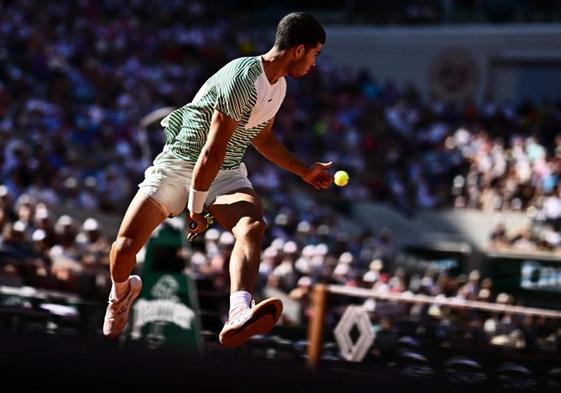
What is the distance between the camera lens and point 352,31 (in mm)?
33750

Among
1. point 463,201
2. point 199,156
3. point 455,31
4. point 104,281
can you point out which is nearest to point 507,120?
point 463,201

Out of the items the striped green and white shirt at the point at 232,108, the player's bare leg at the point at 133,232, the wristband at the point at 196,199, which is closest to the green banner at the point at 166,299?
the player's bare leg at the point at 133,232

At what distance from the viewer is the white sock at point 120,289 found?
709 centimetres

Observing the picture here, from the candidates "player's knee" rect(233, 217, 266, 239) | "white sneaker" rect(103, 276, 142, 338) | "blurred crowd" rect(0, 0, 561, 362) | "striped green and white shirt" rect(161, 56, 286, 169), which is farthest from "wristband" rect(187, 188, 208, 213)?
"blurred crowd" rect(0, 0, 561, 362)

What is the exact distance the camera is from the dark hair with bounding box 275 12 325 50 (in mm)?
6363

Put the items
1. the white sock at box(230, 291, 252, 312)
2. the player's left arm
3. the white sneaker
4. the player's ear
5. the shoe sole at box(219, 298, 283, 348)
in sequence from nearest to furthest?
the shoe sole at box(219, 298, 283, 348), the white sock at box(230, 291, 252, 312), the player's ear, the player's left arm, the white sneaker

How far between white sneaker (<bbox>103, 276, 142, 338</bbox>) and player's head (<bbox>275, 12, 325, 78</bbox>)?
1790 mm

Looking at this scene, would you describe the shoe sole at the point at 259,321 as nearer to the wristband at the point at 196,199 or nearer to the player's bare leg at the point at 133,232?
the wristband at the point at 196,199

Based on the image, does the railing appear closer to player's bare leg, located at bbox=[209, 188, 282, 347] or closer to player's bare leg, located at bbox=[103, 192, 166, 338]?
player's bare leg, located at bbox=[103, 192, 166, 338]

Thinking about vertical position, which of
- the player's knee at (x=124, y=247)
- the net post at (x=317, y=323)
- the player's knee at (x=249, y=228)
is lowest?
the net post at (x=317, y=323)

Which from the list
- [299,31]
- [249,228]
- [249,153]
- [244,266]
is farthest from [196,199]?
[249,153]

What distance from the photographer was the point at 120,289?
713 centimetres

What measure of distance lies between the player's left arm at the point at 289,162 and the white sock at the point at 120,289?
117 cm

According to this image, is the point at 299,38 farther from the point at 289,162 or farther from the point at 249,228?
the point at 249,228
